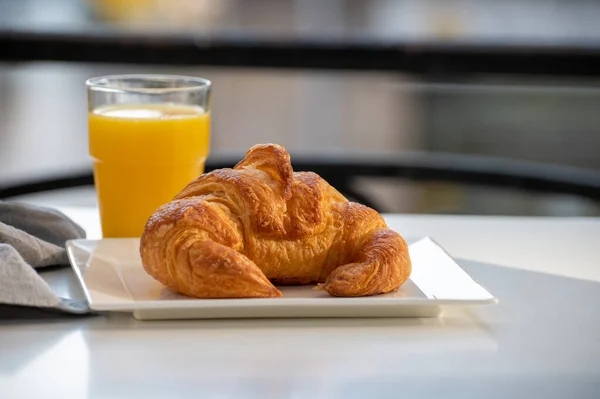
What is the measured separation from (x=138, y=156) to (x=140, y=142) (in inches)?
0.7

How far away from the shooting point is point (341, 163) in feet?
5.85

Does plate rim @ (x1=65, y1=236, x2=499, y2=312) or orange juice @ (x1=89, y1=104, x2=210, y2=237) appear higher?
orange juice @ (x1=89, y1=104, x2=210, y2=237)

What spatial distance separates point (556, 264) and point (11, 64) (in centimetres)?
129

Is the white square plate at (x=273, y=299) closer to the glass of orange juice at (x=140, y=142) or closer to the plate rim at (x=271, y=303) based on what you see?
the plate rim at (x=271, y=303)

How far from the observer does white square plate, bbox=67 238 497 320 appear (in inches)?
32.9

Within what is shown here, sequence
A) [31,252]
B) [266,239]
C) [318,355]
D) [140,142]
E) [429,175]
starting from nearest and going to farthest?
[318,355] < [266,239] < [31,252] < [140,142] < [429,175]

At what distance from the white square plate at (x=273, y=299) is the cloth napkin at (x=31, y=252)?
40mm

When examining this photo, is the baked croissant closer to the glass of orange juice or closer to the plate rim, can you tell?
the plate rim

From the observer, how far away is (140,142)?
4.02ft

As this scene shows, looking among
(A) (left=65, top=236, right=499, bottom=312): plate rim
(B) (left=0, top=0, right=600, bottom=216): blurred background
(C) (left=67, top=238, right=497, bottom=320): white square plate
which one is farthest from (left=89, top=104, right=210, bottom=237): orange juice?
(B) (left=0, top=0, right=600, bottom=216): blurred background

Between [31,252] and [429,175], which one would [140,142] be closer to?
[31,252]

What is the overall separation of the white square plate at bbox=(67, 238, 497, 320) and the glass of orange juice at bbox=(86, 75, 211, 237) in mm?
251

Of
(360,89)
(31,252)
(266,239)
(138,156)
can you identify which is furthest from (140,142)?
(360,89)

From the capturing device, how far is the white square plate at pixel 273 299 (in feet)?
2.74
